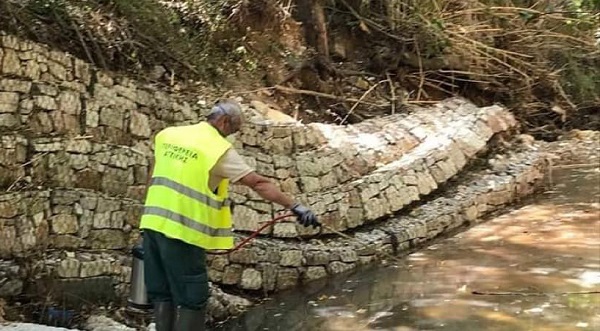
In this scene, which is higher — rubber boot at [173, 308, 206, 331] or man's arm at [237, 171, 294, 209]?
man's arm at [237, 171, 294, 209]

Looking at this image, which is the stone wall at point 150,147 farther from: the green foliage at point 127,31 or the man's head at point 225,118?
the man's head at point 225,118

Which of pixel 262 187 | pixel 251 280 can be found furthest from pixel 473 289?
pixel 262 187

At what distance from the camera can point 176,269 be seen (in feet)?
12.5

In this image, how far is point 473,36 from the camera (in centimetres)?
1090

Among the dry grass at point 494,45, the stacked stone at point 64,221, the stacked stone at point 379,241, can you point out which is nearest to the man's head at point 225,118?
the stacked stone at point 64,221

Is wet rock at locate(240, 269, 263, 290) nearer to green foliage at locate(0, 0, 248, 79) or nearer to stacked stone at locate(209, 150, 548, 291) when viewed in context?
stacked stone at locate(209, 150, 548, 291)

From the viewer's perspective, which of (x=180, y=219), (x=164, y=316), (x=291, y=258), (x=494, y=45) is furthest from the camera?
(x=494, y=45)

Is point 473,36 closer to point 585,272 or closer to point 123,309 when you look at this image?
point 585,272

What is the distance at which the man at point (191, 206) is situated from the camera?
3.77 meters

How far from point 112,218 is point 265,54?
13.3 ft

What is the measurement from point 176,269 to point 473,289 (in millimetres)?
3116

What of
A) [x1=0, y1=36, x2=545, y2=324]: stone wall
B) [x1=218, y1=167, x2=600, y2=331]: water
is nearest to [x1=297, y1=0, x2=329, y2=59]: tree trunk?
[x1=0, y1=36, x2=545, y2=324]: stone wall

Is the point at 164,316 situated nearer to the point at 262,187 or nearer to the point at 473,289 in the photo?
the point at 262,187

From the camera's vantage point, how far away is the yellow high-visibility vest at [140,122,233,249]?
3.76 metres
